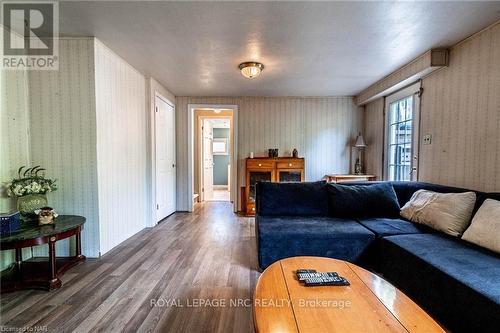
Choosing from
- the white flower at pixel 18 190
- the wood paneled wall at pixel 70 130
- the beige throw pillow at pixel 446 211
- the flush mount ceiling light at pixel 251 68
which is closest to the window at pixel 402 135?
the beige throw pillow at pixel 446 211

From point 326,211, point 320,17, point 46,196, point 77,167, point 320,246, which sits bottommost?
point 320,246

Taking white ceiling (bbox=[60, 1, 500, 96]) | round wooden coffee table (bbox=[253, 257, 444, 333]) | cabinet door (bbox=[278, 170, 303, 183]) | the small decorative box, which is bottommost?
round wooden coffee table (bbox=[253, 257, 444, 333])

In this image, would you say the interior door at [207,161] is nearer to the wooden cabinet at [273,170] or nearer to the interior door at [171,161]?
the interior door at [171,161]

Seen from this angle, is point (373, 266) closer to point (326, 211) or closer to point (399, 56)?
point (326, 211)

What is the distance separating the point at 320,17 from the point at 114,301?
2846mm

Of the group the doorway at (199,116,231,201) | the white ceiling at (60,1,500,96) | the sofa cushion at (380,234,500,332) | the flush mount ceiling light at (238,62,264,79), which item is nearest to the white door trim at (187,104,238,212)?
the white ceiling at (60,1,500,96)

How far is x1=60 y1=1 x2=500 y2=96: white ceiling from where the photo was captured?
194cm

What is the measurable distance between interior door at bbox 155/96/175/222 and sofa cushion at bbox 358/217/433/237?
3.14 m

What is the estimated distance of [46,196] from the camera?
8.16ft

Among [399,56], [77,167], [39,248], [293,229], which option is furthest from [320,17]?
[39,248]

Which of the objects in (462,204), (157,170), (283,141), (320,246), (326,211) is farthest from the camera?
(283,141)

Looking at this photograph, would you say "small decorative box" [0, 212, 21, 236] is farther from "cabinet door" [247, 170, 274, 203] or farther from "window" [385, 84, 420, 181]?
"window" [385, 84, 420, 181]

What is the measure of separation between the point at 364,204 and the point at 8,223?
132 inches

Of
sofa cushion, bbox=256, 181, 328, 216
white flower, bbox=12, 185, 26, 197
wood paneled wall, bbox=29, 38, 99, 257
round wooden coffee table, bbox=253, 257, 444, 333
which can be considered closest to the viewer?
round wooden coffee table, bbox=253, 257, 444, 333
